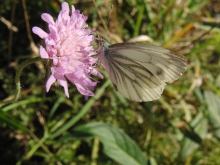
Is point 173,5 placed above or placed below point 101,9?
below

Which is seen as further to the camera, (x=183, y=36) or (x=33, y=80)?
(x=183, y=36)

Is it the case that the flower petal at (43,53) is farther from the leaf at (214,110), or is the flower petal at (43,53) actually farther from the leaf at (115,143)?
the leaf at (214,110)

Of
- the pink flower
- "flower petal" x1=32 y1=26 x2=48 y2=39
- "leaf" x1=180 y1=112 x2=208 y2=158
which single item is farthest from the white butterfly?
"leaf" x1=180 y1=112 x2=208 y2=158

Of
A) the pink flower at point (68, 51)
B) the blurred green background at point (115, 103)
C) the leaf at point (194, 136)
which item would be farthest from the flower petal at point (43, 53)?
the leaf at point (194, 136)

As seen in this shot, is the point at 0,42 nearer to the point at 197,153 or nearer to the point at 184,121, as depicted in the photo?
the point at 184,121

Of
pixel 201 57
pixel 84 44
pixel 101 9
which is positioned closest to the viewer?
pixel 84 44

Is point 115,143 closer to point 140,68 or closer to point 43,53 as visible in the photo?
point 140,68

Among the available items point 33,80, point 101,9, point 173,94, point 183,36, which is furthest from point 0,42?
point 183,36
